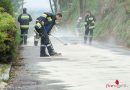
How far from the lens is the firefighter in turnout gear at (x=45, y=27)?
21.0 m

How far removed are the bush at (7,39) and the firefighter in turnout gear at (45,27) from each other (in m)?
4.72

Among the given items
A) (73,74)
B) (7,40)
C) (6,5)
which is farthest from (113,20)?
(73,74)

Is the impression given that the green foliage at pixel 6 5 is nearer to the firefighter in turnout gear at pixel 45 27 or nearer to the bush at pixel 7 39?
the firefighter in turnout gear at pixel 45 27

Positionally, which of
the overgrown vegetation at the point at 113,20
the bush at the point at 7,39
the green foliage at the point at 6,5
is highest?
the green foliage at the point at 6,5

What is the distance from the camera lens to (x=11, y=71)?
15.0m

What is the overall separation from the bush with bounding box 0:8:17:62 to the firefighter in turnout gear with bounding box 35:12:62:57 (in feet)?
15.5

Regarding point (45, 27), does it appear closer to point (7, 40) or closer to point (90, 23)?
point (7, 40)

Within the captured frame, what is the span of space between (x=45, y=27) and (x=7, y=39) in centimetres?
638

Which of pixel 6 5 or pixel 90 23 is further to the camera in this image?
pixel 90 23

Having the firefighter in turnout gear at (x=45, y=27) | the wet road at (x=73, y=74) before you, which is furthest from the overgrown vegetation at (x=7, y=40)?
the firefighter in turnout gear at (x=45, y=27)

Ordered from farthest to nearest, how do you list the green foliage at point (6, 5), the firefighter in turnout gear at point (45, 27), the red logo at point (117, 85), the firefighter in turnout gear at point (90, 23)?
the firefighter in turnout gear at point (90, 23) → the firefighter in turnout gear at point (45, 27) → the green foliage at point (6, 5) → the red logo at point (117, 85)

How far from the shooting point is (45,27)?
2150 centimetres

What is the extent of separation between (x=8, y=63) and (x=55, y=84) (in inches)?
157

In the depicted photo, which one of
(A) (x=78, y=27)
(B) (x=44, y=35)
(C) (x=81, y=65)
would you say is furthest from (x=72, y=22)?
(C) (x=81, y=65)
